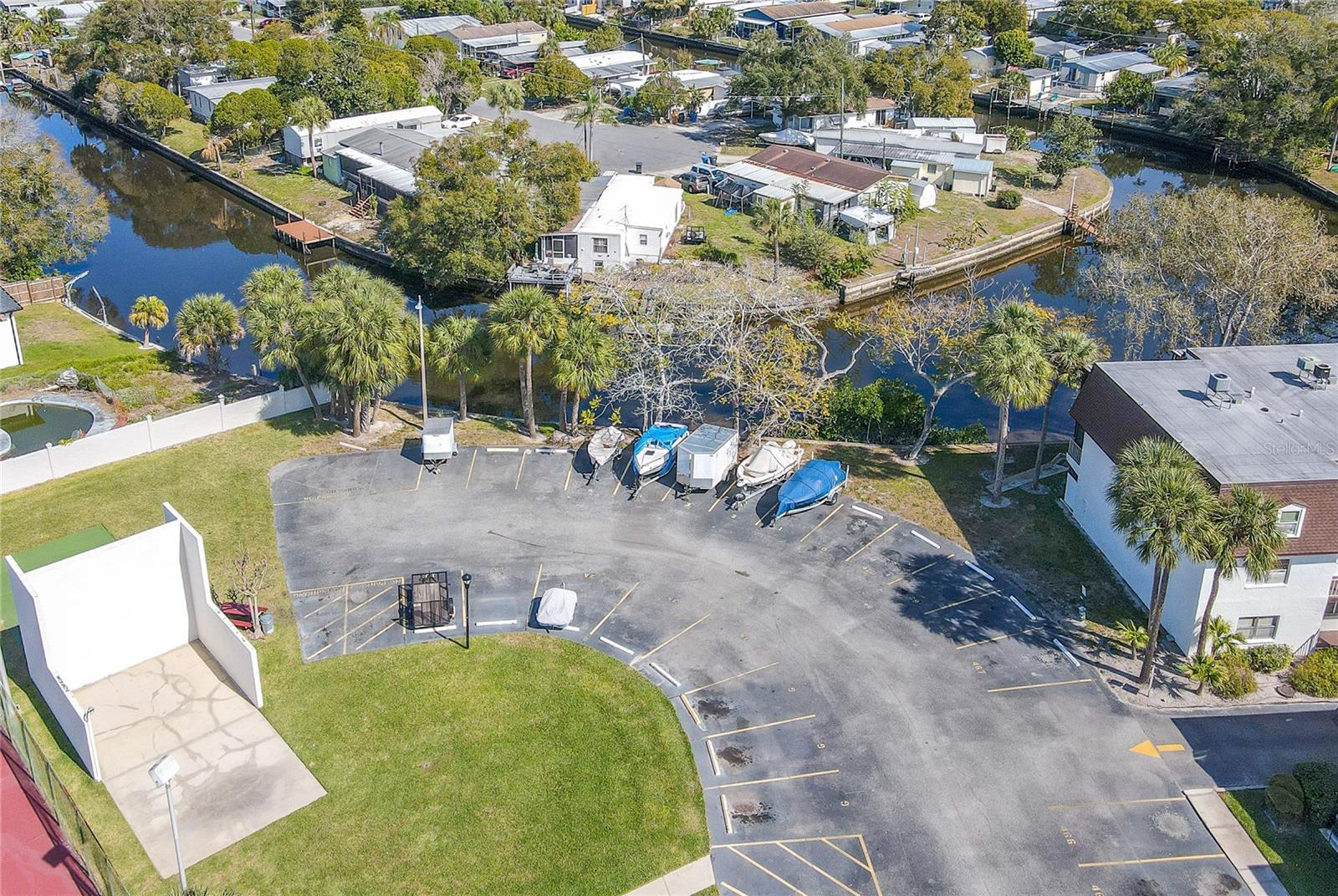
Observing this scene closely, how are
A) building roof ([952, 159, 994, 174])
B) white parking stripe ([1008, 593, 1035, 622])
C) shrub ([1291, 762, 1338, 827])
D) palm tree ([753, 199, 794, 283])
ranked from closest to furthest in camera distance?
shrub ([1291, 762, 1338, 827]) → white parking stripe ([1008, 593, 1035, 622]) → palm tree ([753, 199, 794, 283]) → building roof ([952, 159, 994, 174])

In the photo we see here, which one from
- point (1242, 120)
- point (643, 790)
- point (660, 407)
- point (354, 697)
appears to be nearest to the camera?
point (643, 790)

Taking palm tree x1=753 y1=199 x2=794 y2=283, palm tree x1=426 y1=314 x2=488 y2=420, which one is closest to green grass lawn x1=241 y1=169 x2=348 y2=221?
palm tree x1=753 y1=199 x2=794 y2=283

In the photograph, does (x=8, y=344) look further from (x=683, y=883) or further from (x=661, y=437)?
(x=683, y=883)

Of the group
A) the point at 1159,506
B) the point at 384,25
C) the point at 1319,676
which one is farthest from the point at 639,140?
the point at 1319,676

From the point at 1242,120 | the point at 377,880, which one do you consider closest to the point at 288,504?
the point at 377,880

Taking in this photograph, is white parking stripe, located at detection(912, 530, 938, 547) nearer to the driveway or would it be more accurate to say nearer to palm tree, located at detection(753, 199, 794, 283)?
palm tree, located at detection(753, 199, 794, 283)

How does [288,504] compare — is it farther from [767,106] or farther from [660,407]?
[767,106]
